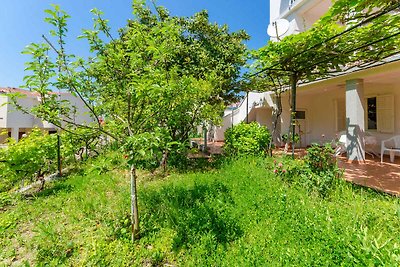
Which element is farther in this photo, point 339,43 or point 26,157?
point 339,43

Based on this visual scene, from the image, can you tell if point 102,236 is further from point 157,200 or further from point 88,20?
point 88,20

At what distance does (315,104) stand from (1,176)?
15.6 meters

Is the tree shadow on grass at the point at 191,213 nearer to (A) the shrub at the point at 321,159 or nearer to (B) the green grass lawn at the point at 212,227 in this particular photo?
(B) the green grass lawn at the point at 212,227

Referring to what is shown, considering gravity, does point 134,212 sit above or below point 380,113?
below

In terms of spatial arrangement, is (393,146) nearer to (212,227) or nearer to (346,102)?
(346,102)

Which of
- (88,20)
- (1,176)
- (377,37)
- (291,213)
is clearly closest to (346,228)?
(291,213)

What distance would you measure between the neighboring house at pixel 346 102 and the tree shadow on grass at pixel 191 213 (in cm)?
591

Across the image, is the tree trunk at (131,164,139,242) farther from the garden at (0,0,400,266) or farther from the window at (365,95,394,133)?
the window at (365,95,394,133)

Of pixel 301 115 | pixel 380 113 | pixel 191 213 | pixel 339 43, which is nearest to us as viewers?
pixel 191 213

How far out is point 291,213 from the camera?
368 centimetres

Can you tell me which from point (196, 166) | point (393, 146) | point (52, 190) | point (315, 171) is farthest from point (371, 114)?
point (52, 190)

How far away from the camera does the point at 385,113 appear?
380 inches

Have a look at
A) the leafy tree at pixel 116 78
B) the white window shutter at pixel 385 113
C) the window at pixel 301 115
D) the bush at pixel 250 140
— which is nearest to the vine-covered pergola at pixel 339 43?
the bush at pixel 250 140

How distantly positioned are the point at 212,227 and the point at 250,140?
5.30 metres
